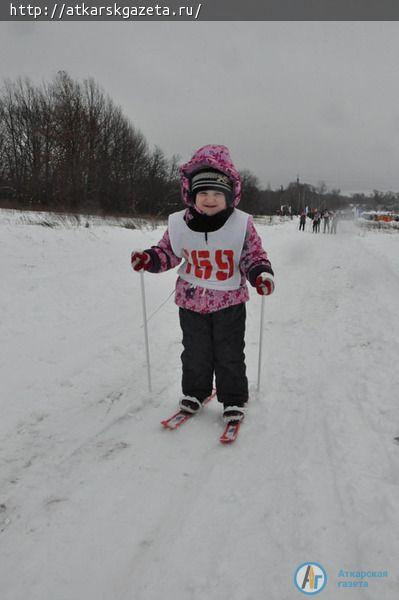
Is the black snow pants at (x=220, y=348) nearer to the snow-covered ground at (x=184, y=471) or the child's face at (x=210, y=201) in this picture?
the snow-covered ground at (x=184, y=471)

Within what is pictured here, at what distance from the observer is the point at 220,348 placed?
274 cm

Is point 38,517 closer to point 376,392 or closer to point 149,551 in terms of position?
point 149,551

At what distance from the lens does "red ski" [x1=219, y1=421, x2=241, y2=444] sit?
243 centimetres

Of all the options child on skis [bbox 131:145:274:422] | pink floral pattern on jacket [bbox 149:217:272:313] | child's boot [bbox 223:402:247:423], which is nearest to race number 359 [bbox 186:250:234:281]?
child on skis [bbox 131:145:274:422]

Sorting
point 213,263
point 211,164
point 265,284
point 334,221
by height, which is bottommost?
point 334,221

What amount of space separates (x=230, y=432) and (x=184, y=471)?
48 centimetres

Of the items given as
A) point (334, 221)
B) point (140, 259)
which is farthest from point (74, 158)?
point (140, 259)

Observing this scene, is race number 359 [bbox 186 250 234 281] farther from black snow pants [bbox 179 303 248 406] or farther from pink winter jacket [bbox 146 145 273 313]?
black snow pants [bbox 179 303 248 406]

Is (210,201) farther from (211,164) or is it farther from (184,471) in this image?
(184,471)

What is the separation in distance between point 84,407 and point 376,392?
Answer: 2.48 metres

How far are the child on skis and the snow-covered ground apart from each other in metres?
0.34

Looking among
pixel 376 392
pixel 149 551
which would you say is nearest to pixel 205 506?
pixel 149 551

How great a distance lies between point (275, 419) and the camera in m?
2.71

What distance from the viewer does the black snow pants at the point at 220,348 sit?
2701 mm
